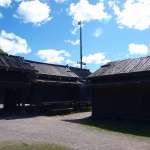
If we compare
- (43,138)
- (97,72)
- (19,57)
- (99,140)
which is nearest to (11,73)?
(19,57)

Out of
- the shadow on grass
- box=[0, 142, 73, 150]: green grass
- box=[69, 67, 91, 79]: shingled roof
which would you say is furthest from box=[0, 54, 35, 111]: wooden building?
box=[0, 142, 73, 150]: green grass

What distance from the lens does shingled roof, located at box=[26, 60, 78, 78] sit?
27.5 meters

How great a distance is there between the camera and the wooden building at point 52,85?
25.4 m

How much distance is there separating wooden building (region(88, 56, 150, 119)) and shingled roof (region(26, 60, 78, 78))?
5.54m

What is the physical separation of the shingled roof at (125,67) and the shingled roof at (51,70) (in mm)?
5849

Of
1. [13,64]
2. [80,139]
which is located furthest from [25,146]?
[13,64]

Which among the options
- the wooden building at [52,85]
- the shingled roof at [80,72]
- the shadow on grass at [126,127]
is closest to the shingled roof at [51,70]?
the wooden building at [52,85]

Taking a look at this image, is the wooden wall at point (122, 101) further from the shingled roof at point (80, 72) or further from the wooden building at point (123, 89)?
the shingled roof at point (80, 72)

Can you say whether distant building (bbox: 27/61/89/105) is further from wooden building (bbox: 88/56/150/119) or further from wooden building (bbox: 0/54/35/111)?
wooden building (bbox: 88/56/150/119)

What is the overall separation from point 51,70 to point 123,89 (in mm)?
10903

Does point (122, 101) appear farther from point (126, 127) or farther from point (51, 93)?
point (51, 93)

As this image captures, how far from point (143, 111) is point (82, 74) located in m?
16.2

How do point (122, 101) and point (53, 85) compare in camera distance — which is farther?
point (53, 85)

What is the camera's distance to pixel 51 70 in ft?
95.4
